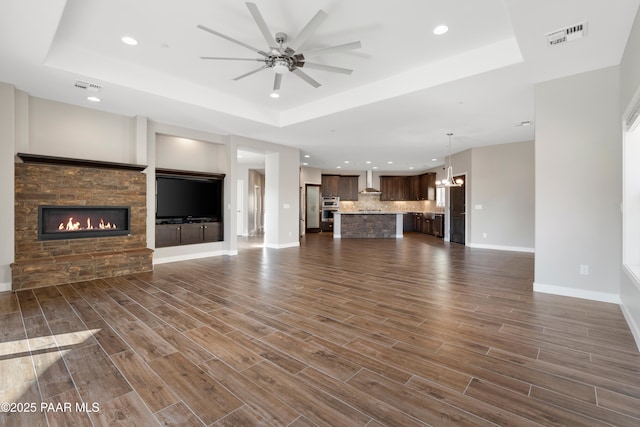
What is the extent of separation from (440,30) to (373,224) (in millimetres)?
7945

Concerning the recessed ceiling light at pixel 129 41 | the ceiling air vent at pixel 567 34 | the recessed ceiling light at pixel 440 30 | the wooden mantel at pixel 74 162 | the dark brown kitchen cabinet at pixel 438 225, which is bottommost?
the dark brown kitchen cabinet at pixel 438 225

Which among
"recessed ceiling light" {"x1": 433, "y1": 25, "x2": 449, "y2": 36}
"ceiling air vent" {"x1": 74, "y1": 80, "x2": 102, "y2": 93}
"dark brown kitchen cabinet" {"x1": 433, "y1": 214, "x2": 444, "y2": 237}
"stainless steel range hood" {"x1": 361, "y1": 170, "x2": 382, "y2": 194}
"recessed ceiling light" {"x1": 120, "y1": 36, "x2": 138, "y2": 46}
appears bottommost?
"dark brown kitchen cabinet" {"x1": 433, "y1": 214, "x2": 444, "y2": 237}

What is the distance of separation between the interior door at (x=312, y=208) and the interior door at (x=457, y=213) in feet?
17.6

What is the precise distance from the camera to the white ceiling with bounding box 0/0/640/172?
111 inches

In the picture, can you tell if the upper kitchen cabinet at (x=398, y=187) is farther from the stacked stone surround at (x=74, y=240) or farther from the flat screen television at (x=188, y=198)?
the stacked stone surround at (x=74, y=240)

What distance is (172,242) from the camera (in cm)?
613

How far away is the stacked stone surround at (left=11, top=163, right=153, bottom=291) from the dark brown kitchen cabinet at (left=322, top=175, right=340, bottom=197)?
8.58 metres

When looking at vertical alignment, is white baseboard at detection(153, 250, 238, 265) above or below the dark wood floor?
above

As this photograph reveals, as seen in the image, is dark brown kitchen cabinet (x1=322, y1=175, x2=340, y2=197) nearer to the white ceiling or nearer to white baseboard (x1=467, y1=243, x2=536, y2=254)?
white baseboard (x1=467, y1=243, x2=536, y2=254)

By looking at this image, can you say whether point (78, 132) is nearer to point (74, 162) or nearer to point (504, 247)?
point (74, 162)

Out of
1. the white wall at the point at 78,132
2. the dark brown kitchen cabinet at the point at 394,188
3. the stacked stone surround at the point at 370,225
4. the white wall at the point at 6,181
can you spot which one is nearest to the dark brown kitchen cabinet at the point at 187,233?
the white wall at the point at 78,132

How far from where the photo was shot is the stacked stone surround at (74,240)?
4.21 m

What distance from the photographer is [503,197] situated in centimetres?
783

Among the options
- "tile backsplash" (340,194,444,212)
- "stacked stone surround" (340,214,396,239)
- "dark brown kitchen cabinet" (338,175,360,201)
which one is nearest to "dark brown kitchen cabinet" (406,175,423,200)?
"tile backsplash" (340,194,444,212)
